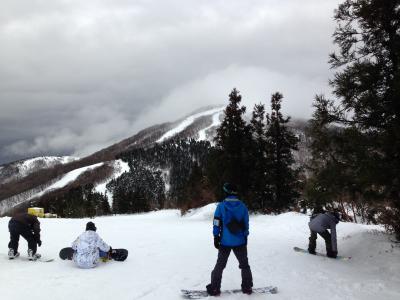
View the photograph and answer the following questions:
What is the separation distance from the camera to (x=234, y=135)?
113ft

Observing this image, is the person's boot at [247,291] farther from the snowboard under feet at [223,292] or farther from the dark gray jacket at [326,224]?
the dark gray jacket at [326,224]

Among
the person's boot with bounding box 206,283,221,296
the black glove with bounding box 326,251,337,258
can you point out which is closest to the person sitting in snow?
the person's boot with bounding box 206,283,221,296

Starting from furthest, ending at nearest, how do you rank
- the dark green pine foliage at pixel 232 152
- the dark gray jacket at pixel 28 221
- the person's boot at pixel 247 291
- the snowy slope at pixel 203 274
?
the dark green pine foliage at pixel 232 152, the dark gray jacket at pixel 28 221, the snowy slope at pixel 203 274, the person's boot at pixel 247 291

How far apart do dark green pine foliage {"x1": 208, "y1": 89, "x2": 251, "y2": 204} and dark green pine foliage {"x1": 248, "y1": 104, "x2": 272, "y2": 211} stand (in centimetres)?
47

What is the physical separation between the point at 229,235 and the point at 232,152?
25.7 m

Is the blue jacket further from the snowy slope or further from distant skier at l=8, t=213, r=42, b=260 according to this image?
distant skier at l=8, t=213, r=42, b=260

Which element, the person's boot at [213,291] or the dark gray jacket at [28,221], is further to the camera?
the dark gray jacket at [28,221]

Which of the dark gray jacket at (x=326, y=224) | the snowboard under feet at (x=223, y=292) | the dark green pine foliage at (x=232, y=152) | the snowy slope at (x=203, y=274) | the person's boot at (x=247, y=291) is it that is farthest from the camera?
the dark green pine foliage at (x=232, y=152)

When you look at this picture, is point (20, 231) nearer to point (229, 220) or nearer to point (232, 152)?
point (229, 220)

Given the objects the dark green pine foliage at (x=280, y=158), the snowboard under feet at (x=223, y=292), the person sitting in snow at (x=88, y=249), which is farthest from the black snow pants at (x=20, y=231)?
the dark green pine foliage at (x=280, y=158)

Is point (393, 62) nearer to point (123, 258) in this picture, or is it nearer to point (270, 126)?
Answer: point (123, 258)

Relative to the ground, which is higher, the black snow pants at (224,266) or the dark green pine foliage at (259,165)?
the dark green pine foliage at (259,165)

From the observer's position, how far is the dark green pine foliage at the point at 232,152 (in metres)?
33.7

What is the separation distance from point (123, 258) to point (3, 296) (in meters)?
4.59
